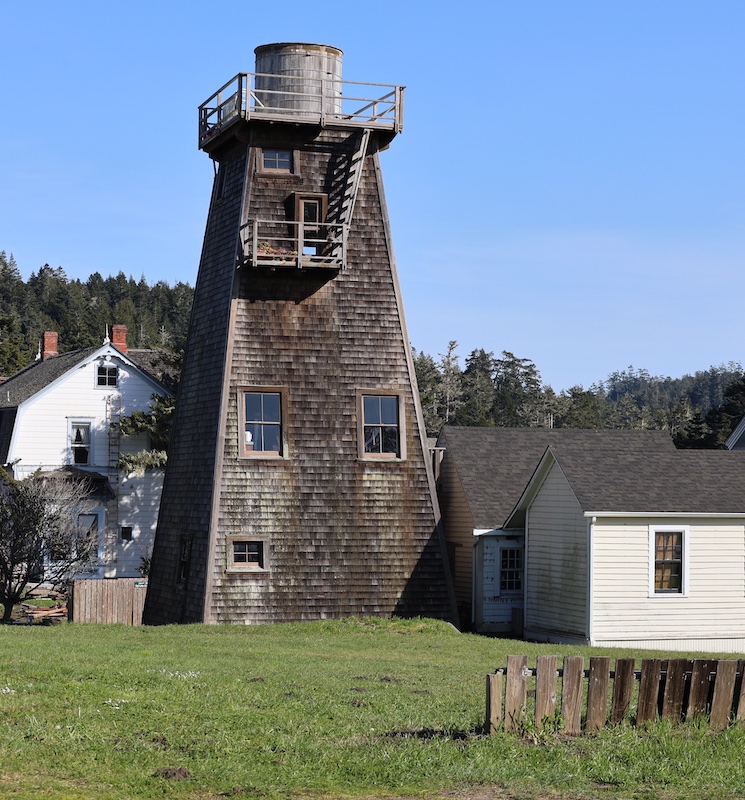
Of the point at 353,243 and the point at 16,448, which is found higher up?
the point at 353,243

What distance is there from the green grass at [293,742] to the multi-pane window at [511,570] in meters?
13.4

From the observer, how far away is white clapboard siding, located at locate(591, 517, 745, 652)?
2888 centimetres

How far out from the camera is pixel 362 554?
29797mm

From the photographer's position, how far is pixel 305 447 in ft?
97.8

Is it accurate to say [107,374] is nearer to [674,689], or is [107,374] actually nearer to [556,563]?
[556,563]

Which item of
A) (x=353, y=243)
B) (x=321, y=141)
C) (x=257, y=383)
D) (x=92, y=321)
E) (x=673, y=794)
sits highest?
(x=92, y=321)

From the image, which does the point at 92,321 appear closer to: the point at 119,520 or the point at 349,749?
the point at 119,520

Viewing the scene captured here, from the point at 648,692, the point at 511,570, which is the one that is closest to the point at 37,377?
the point at 511,570

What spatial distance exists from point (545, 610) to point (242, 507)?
810cm

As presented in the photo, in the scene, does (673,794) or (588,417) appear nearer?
(673,794)

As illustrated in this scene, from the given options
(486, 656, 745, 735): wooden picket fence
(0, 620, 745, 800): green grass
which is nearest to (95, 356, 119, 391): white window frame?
(0, 620, 745, 800): green grass

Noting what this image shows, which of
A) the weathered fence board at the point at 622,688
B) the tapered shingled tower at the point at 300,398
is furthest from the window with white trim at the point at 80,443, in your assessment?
the weathered fence board at the point at 622,688

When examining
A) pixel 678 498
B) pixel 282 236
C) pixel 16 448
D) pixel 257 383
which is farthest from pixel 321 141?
pixel 16 448

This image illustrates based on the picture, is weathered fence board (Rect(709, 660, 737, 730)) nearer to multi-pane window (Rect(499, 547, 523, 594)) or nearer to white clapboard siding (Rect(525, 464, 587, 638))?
white clapboard siding (Rect(525, 464, 587, 638))
